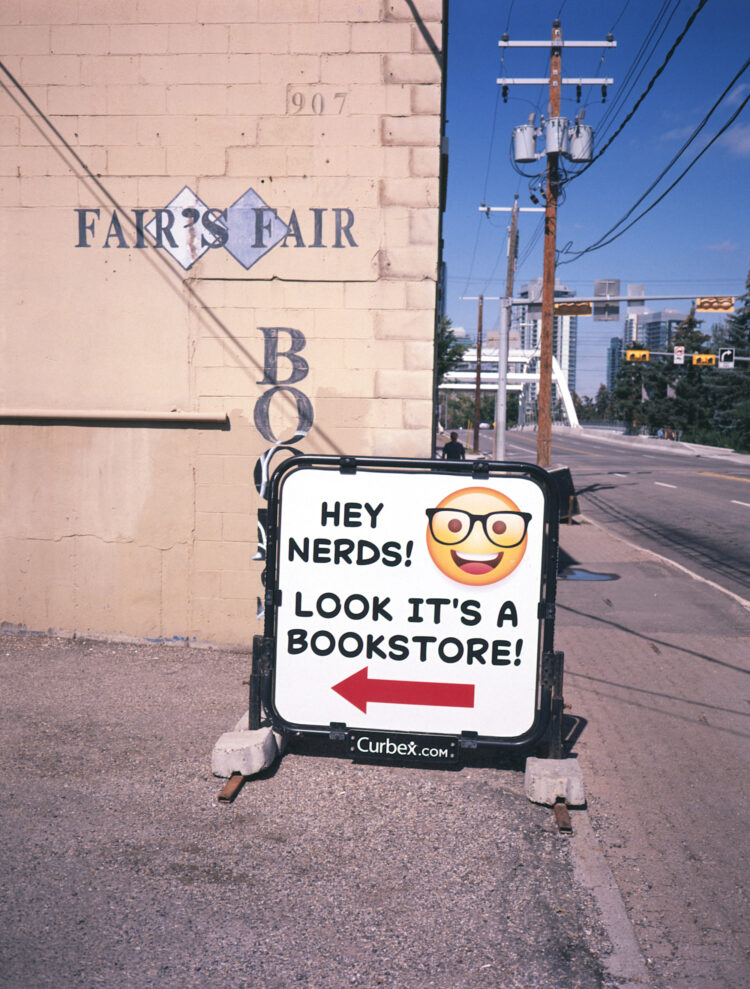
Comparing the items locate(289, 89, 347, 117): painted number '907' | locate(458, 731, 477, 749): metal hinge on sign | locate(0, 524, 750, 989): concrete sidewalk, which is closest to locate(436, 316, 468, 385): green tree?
locate(289, 89, 347, 117): painted number '907'

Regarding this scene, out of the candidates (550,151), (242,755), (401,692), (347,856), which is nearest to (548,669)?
Result: (401,692)

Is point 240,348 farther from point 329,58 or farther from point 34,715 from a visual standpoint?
point 34,715

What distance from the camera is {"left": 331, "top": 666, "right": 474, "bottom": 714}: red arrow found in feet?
15.8

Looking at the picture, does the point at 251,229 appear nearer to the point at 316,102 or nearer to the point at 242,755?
the point at 316,102

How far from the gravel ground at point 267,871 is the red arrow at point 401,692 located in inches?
20.1

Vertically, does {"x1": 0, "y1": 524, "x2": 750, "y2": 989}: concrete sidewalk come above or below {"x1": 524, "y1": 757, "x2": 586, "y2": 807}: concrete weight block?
below

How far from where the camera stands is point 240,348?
7305 millimetres

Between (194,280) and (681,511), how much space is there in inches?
618

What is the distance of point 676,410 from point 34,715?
7528 cm

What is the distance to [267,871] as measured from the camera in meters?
3.92

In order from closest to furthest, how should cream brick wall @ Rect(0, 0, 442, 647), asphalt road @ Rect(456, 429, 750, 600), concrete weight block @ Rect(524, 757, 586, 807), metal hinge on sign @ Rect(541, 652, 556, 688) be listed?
concrete weight block @ Rect(524, 757, 586, 807) → metal hinge on sign @ Rect(541, 652, 556, 688) → cream brick wall @ Rect(0, 0, 442, 647) → asphalt road @ Rect(456, 429, 750, 600)

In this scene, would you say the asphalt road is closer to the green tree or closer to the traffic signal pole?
the traffic signal pole

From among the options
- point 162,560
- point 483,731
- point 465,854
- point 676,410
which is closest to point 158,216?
point 162,560

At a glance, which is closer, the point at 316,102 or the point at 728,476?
the point at 316,102
